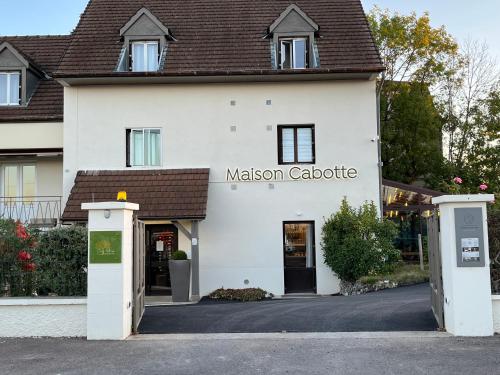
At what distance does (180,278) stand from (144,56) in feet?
23.8

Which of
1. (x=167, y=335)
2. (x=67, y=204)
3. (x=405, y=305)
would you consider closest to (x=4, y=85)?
(x=67, y=204)

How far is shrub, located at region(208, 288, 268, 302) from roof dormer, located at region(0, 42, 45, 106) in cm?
910

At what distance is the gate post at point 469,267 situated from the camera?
885cm

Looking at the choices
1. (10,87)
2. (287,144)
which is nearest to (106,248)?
(287,144)

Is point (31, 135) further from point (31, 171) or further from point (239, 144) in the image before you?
point (239, 144)

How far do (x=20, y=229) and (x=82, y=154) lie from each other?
8.23 m

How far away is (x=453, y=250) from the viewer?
29.3ft

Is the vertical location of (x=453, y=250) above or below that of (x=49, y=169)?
below

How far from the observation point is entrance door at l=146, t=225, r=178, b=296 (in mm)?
17812

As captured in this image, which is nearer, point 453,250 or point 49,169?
point 453,250

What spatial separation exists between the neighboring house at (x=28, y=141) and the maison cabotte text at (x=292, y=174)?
19.0 ft

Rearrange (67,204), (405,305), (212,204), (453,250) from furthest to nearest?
(212,204)
(67,204)
(405,305)
(453,250)

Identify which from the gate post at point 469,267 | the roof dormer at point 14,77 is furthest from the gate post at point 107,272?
the roof dormer at point 14,77

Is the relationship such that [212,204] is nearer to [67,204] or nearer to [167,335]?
[67,204]
